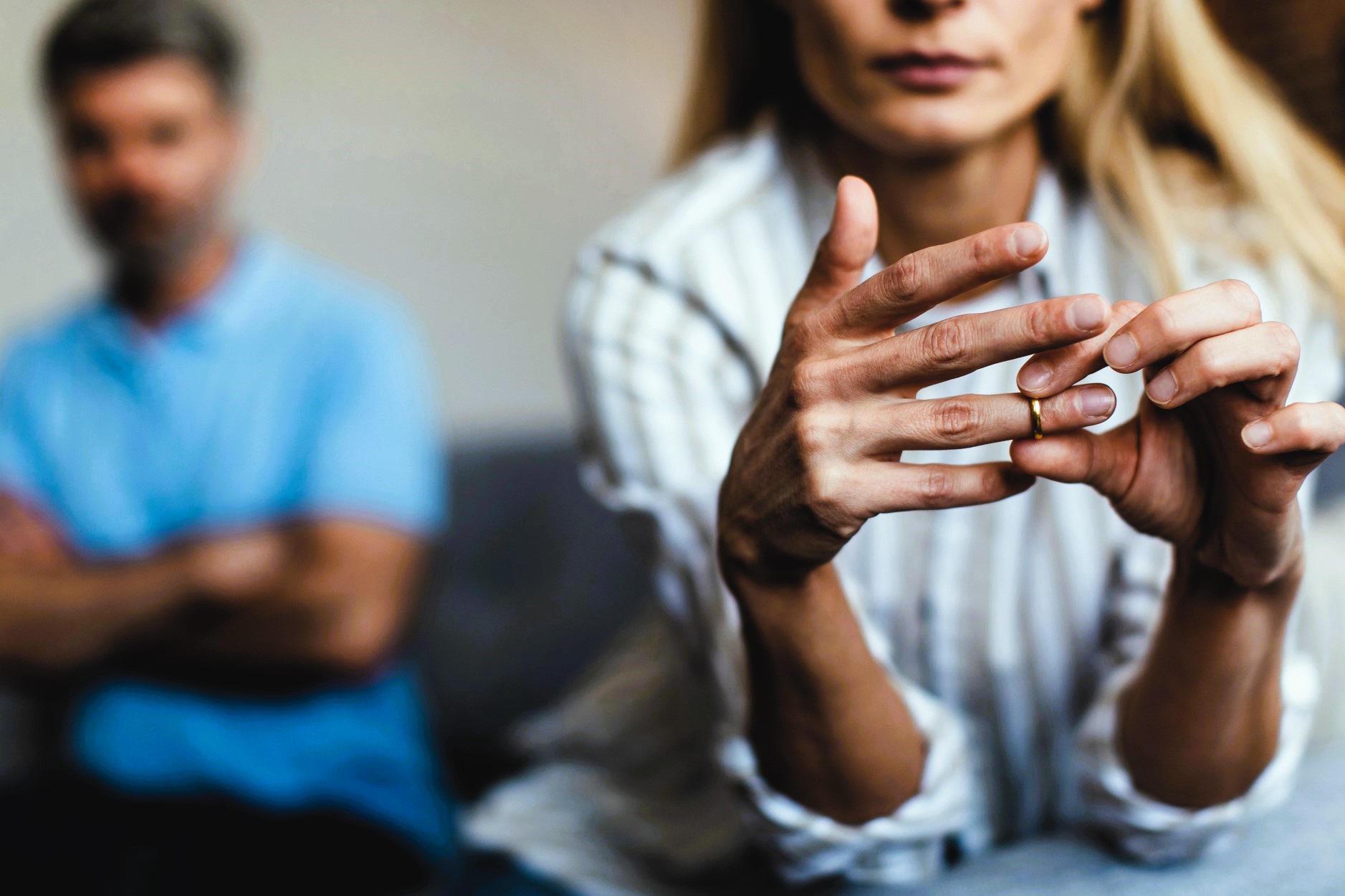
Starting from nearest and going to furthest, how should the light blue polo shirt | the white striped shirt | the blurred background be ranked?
the white striped shirt < the light blue polo shirt < the blurred background

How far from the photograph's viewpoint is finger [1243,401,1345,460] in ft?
1.12

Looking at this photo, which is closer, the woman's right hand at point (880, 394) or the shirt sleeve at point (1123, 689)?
the woman's right hand at point (880, 394)

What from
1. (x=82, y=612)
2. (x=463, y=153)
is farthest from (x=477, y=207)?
(x=82, y=612)

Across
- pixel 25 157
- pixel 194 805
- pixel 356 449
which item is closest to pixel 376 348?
pixel 356 449

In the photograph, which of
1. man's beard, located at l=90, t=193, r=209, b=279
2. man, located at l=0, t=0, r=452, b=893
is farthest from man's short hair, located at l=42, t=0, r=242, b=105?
man's beard, located at l=90, t=193, r=209, b=279

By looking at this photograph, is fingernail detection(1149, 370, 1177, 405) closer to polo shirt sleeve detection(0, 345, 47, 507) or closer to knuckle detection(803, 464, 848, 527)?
knuckle detection(803, 464, 848, 527)

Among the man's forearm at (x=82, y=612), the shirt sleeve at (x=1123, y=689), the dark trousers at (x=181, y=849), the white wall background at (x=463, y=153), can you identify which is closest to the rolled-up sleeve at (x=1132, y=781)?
the shirt sleeve at (x=1123, y=689)

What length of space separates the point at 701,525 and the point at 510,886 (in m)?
0.27

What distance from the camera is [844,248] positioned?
41 centimetres

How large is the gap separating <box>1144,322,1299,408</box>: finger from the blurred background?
0.98 metres

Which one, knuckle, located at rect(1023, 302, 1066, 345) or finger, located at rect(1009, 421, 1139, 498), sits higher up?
knuckle, located at rect(1023, 302, 1066, 345)

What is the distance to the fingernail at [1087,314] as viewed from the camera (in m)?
0.34

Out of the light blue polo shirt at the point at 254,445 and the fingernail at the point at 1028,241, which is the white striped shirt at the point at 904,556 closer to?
the fingernail at the point at 1028,241

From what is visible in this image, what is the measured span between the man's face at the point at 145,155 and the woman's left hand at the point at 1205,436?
3.73ft
